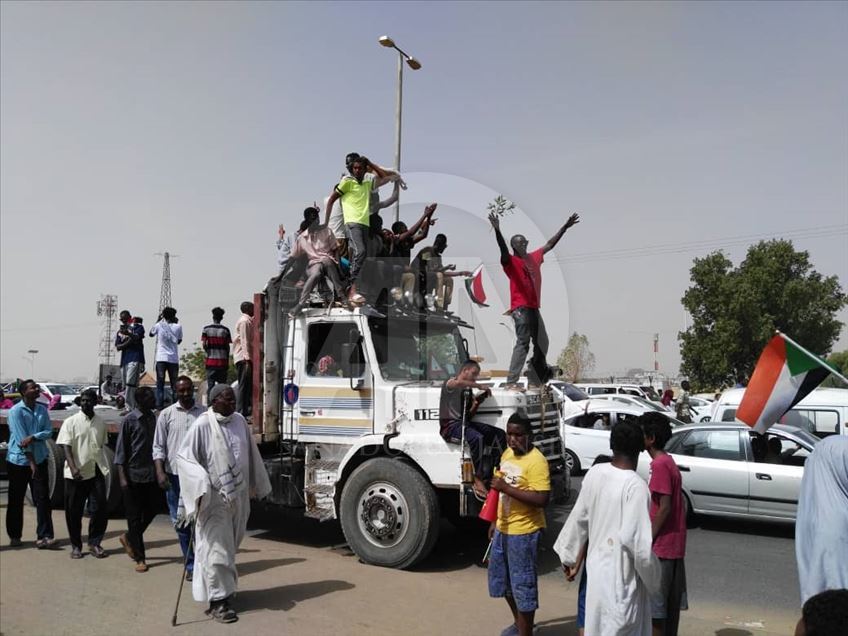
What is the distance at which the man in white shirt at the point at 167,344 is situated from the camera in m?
10.4

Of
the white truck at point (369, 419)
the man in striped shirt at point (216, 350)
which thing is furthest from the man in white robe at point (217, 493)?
the man in striped shirt at point (216, 350)

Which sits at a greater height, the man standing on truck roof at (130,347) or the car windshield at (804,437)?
the man standing on truck roof at (130,347)

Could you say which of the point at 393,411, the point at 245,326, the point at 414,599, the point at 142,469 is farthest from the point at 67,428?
the point at 414,599

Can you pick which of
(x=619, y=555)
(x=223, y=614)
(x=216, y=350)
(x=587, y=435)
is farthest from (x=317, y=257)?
(x=587, y=435)

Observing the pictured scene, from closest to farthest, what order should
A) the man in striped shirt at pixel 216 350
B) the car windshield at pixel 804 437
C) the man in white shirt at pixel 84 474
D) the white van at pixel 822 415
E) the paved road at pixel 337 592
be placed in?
the paved road at pixel 337 592 → the man in white shirt at pixel 84 474 → the car windshield at pixel 804 437 → the man in striped shirt at pixel 216 350 → the white van at pixel 822 415

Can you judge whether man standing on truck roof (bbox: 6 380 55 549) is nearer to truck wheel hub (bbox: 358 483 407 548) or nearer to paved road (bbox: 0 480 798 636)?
paved road (bbox: 0 480 798 636)

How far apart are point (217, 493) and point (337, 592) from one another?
1501mm

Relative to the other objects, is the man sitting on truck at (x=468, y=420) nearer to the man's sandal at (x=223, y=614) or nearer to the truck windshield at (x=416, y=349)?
the truck windshield at (x=416, y=349)

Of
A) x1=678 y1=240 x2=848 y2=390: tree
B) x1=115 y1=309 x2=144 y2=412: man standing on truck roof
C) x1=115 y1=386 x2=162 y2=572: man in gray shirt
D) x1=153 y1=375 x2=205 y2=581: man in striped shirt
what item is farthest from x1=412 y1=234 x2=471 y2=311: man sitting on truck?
x1=678 y1=240 x2=848 y2=390: tree

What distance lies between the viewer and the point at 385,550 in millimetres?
7027

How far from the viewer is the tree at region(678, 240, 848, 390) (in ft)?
108

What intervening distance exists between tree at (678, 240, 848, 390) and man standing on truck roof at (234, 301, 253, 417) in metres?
29.3

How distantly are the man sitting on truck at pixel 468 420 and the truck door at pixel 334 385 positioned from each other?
0.99 metres

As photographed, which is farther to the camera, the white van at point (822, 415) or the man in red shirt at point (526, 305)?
the white van at point (822, 415)
